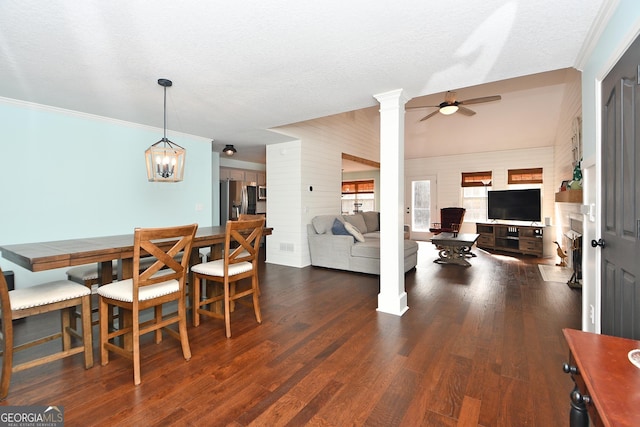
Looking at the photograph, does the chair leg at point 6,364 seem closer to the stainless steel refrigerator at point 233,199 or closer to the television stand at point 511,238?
the stainless steel refrigerator at point 233,199

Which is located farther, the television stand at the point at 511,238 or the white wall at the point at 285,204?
the television stand at the point at 511,238

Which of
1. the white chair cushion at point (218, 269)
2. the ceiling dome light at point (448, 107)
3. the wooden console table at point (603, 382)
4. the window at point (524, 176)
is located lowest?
the white chair cushion at point (218, 269)

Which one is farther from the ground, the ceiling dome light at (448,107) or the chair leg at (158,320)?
the ceiling dome light at (448,107)

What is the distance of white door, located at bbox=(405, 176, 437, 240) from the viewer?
8820mm

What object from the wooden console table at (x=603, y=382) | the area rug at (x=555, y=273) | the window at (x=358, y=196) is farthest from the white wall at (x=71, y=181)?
the window at (x=358, y=196)

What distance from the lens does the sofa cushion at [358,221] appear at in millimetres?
6263

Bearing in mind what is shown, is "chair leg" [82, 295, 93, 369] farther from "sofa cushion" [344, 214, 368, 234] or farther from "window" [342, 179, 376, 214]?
"window" [342, 179, 376, 214]

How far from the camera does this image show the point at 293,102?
3.52 metres

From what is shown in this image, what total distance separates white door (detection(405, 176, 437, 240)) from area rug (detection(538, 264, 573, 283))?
11.8ft

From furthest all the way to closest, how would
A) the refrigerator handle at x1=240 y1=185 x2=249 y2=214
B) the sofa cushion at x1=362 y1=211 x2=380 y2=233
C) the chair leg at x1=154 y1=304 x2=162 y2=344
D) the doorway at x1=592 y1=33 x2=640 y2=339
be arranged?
the refrigerator handle at x1=240 y1=185 x2=249 y2=214 → the sofa cushion at x1=362 y1=211 x2=380 y2=233 → the chair leg at x1=154 y1=304 x2=162 y2=344 → the doorway at x1=592 y1=33 x2=640 y2=339

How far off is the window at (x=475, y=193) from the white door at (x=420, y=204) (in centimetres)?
84

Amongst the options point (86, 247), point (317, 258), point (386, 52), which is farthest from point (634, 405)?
point (317, 258)

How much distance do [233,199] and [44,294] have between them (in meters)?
5.20

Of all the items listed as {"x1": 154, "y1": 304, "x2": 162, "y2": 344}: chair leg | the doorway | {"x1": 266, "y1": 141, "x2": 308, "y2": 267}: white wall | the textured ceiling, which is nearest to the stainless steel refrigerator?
{"x1": 266, "y1": 141, "x2": 308, "y2": 267}: white wall
